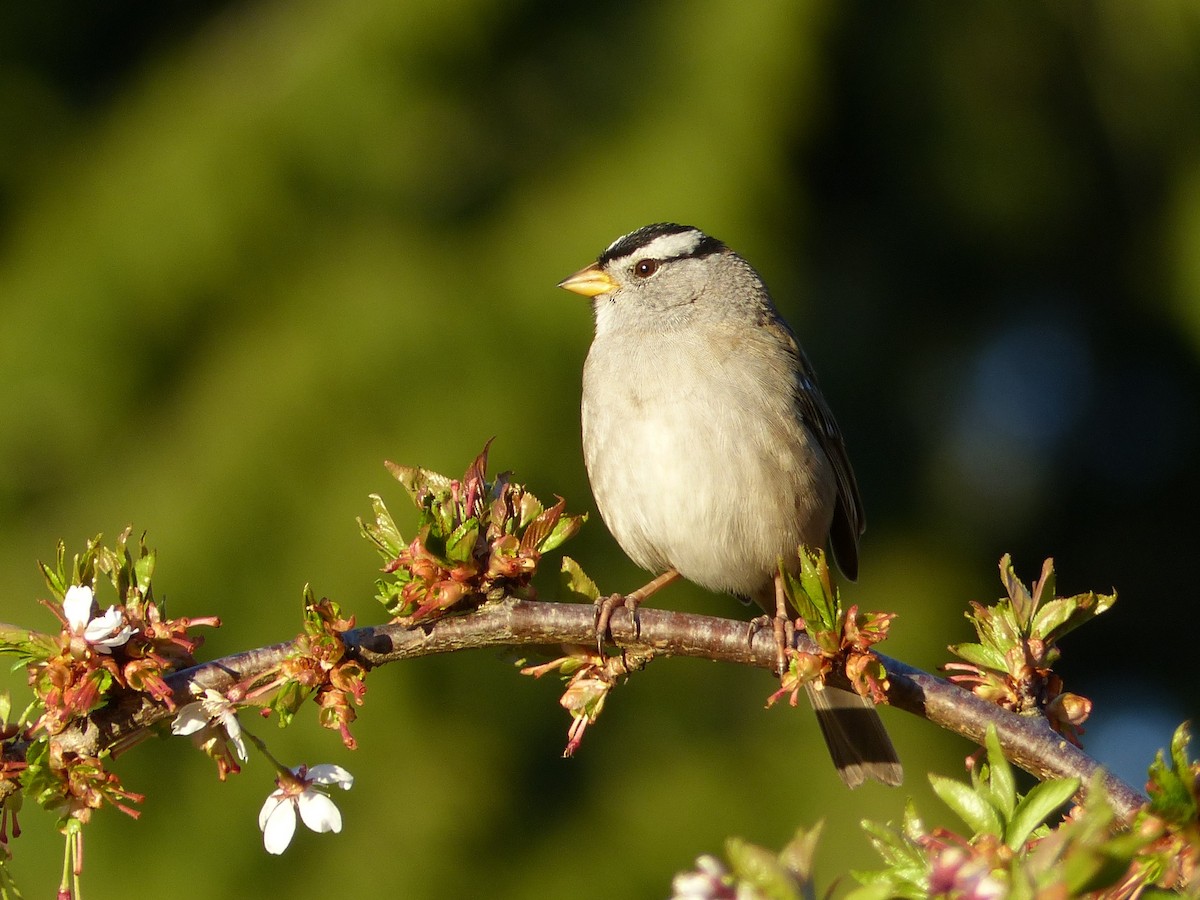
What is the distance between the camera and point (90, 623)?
166cm

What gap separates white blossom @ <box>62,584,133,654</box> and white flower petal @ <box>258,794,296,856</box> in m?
0.30

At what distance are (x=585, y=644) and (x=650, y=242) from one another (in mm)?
2052

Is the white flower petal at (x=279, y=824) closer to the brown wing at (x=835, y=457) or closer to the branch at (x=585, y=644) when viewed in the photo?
the branch at (x=585, y=644)

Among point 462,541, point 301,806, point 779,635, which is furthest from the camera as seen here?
point 779,635

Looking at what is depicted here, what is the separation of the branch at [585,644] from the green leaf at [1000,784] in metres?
0.28

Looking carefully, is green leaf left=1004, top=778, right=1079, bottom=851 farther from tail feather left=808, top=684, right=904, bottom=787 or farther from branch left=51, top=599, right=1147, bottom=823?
tail feather left=808, top=684, right=904, bottom=787

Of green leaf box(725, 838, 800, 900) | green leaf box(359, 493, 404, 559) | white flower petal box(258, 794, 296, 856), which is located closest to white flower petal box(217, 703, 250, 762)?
white flower petal box(258, 794, 296, 856)

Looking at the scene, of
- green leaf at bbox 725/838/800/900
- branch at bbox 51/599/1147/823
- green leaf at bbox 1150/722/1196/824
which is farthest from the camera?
branch at bbox 51/599/1147/823

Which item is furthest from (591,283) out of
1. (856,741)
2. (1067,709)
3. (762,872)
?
(762,872)

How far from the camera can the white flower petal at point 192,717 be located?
171 cm

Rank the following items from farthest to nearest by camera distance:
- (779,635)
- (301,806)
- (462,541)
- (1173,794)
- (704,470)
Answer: (704,470) < (779,635) < (462,541) < (301,806) < (1173,794)

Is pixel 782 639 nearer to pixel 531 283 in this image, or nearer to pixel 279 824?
pixel 279 824

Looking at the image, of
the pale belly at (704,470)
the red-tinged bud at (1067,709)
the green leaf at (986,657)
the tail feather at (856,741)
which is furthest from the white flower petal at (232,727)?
the tail feather at (856,741)

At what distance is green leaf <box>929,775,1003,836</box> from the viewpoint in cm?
141
